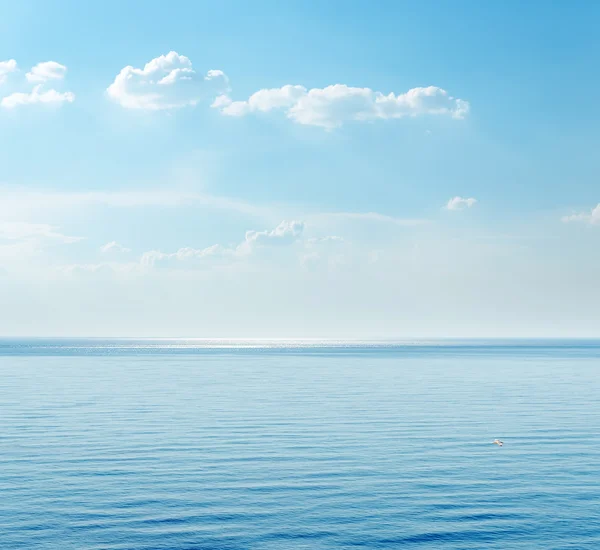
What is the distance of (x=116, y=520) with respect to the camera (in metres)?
37.0

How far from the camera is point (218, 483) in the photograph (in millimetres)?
45625

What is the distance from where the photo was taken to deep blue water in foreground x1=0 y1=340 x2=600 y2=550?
35.2m

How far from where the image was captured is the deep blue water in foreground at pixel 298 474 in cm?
3522

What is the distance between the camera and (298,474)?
48156 millimetres

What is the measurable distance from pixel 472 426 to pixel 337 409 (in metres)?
20.4

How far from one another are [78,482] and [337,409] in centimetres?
4703

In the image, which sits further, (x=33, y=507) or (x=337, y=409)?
(x=337, y=409)

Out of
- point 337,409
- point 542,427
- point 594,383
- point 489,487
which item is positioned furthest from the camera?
point 594,383

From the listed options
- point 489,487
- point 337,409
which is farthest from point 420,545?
point 337,409

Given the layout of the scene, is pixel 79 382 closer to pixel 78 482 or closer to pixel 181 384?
pixel 181 384

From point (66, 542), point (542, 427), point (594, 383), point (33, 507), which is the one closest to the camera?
point (66, 542)

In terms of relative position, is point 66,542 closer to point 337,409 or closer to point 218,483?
point 218,483

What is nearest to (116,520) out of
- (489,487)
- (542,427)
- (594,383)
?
(489,487)

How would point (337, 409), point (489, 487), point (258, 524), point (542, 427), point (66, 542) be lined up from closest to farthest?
point (66, 542)
point (258, 524)
point (489, 487)
point (542, 427)
point (337, 409)
